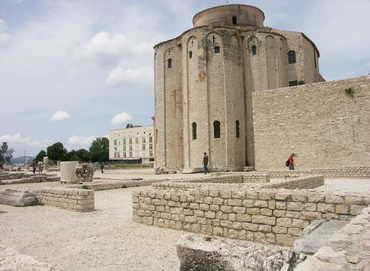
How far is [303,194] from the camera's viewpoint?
5.07 metres

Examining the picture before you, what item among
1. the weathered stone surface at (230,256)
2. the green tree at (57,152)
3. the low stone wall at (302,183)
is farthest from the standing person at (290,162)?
the green tree at (57,152)

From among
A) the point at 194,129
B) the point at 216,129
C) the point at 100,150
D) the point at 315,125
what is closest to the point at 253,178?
the point at 315,125

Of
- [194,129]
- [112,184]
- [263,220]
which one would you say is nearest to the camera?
[263,220]

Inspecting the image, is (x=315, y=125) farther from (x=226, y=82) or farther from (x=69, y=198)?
(x=69, y=198)

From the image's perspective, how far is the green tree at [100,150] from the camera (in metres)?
85.4

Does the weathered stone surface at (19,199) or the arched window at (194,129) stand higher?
the arched window at (194,129)

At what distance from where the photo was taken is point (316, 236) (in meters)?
3.67

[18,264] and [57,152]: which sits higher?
[57,152]

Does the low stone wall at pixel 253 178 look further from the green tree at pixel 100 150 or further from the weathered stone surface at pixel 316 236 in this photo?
the green tree at pixel 100 150

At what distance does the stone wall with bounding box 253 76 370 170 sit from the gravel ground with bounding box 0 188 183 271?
1413cm

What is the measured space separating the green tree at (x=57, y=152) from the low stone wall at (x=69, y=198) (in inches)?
2640

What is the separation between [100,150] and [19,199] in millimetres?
84045

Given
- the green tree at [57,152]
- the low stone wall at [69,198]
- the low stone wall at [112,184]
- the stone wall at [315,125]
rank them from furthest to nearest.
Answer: the green tree at [57,152] < the stone wall at [315,125] < the low stone wall at [112,184] < the low stone wall at [69,198]

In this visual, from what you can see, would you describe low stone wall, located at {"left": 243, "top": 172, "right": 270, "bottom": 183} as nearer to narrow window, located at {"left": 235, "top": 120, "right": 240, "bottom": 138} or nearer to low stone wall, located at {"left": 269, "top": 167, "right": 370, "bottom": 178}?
low stone wall, located at {"left": 269, "top": 167, "right": 370, "bottom": 178}
